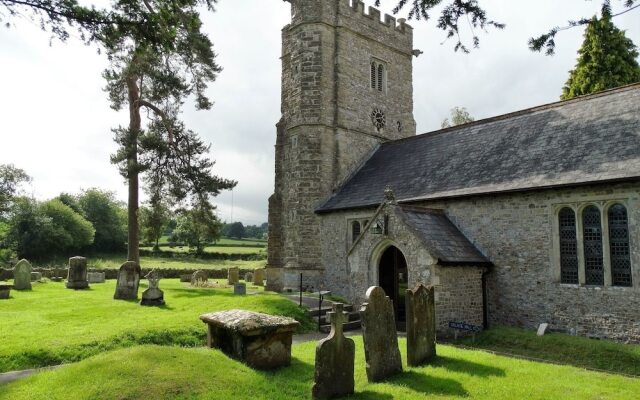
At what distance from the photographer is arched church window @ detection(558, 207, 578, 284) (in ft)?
42.1

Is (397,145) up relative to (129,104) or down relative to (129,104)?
down

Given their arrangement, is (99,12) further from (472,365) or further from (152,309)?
(152,309)

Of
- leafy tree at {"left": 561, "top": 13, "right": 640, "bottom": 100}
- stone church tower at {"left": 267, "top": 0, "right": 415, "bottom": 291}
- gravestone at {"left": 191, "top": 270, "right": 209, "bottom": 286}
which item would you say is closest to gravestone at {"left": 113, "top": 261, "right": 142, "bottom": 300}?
stone church tower at {"left": 267, "top": 0, "right": 415, "bottom": 291}

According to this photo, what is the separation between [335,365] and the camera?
24.7ft

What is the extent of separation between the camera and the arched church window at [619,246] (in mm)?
11906

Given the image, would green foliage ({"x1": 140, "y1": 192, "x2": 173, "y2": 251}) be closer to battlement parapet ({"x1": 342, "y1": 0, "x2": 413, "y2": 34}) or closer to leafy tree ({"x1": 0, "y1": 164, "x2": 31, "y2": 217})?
battlement parapet ({"x1": 342, "y1": 0, "x2": 413, "y2": 34})

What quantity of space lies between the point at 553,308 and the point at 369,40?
640 inches

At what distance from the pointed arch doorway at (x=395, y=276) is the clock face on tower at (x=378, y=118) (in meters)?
9.46

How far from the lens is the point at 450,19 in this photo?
594cm

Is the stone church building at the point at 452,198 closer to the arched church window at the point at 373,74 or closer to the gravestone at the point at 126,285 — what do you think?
the arched church window at the point at 373,74

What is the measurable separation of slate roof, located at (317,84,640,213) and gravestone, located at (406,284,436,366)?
5.97 meters

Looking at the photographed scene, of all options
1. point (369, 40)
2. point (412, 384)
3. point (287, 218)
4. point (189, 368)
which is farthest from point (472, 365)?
point (369, 40)

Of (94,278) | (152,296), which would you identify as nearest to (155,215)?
(94,278)

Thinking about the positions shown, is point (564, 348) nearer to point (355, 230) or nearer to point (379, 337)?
point (379, 337)
